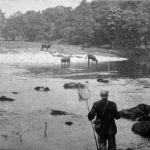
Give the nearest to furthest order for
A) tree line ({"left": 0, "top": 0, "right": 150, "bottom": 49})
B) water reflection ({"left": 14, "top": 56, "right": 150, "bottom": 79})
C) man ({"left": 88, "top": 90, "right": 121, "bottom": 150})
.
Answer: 1. man ({"left": 88, "top": 90, "right": 121, "bottom": 150})
2. water reflection ({"left": 14, "top": 56, "right": 150, "bottom": 79})
3. tree line ({"left": 0, "top": 0, "right": 150, "bottom": 49})

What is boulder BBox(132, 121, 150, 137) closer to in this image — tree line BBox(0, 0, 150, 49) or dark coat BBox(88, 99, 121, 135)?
dark coat BBox(88, 99, 121, 135)

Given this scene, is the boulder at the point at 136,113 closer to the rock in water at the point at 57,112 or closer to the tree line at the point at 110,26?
the rock in water at the point at 57,112

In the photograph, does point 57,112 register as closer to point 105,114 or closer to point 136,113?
point 136,113

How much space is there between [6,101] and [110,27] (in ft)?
276

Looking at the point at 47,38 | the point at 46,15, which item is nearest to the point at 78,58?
the point at 47,38

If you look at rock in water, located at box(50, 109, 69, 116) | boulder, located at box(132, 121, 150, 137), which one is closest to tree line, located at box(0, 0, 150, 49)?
rock in water, located at box(50, 109, 69, 116)

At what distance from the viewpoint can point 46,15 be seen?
481 ft

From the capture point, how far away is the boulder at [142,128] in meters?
15.3

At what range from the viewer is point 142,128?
51.1 feet

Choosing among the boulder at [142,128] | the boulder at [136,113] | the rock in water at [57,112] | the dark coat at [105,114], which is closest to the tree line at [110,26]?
the boulder at [136,113]

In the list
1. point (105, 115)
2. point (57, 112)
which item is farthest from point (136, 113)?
point (105, 115)

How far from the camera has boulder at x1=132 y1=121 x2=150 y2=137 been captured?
50.2 feet

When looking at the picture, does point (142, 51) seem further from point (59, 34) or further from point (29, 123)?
point (29, 123)

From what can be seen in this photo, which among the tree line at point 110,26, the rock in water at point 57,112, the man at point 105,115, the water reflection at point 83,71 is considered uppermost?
the tree line at point 110,26
